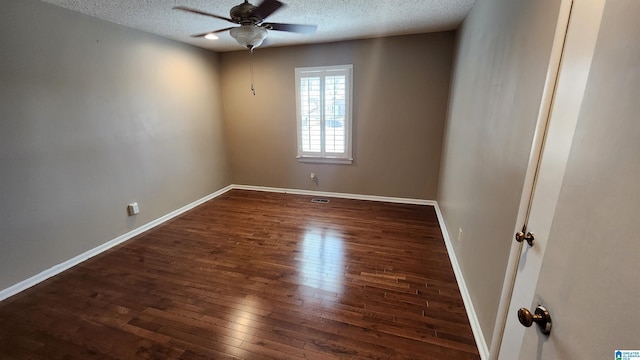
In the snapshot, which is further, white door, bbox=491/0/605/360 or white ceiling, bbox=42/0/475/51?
white ceiling, bbox=42/0/475/51

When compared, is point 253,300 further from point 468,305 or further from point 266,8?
point 266,8

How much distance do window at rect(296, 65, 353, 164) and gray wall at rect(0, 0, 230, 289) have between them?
1690 mm

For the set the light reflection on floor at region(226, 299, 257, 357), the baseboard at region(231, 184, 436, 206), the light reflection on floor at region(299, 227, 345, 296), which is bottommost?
the light reflection on floor at region(226, 299, 257, 357)

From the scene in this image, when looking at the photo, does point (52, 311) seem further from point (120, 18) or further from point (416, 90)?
point (416, 90)

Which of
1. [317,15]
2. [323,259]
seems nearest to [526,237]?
[323,259]

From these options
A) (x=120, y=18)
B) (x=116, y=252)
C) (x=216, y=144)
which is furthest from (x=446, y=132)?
(x=116, y=252)

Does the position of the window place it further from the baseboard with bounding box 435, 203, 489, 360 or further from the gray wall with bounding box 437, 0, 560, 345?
the baseboard with bounding box 435, 203, 489, 360

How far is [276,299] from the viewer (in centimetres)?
215

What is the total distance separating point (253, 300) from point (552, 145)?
2095 millimetres

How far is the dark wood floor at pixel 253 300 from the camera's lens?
173 centimetres

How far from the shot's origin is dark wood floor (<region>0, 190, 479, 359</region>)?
1.73 m

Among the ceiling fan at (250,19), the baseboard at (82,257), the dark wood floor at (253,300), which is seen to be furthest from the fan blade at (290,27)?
the baseboard at (82,257)

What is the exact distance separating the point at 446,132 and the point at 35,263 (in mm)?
4619

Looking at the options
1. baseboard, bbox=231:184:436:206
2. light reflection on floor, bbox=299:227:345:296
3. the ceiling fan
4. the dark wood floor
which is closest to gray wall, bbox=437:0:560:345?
the dark wood floor
